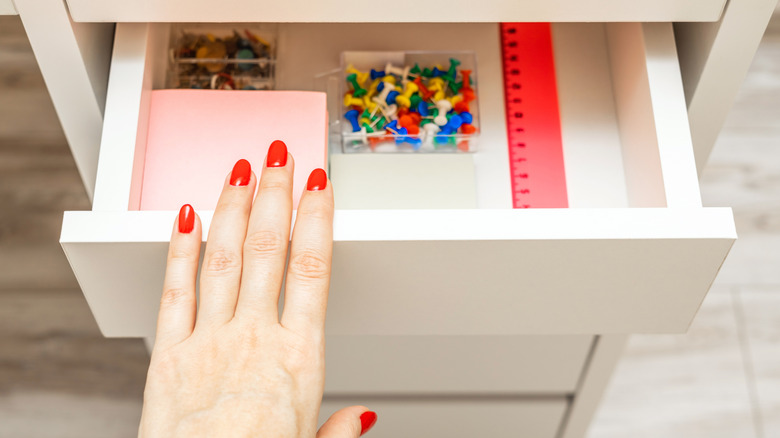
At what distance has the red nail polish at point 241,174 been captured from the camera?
551 millimetres

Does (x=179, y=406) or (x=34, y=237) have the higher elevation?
(x=34, y=237)

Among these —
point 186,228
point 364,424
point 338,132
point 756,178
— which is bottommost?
point 364,424

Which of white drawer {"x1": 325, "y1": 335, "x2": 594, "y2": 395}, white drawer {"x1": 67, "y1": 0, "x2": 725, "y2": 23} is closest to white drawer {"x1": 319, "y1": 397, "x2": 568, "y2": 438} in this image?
white drawer {"x1": 325, "y1": 335, "x2": 594, "y2": 395}

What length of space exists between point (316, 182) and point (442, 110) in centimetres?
19

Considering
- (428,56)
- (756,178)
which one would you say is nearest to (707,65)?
(428,56)

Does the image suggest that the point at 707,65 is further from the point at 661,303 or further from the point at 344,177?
the point at 344,177

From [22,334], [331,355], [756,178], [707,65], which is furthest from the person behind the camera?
[756,178]

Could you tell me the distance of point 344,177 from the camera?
2.14 ft

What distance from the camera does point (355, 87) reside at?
27.2 inches

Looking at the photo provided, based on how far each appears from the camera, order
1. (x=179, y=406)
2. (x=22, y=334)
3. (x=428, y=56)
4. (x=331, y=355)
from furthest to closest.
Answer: (x=22, y=334)
(x=331, y=355)
(x=428, y=56)
(x=179, y=406)

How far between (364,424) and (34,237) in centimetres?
82

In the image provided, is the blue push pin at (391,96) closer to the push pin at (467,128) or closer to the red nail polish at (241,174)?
the push pin at (467,128)

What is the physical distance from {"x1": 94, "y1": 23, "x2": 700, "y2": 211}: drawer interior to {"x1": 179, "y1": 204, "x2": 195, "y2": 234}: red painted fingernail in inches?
2.8

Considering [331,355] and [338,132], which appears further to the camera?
[331,355]
